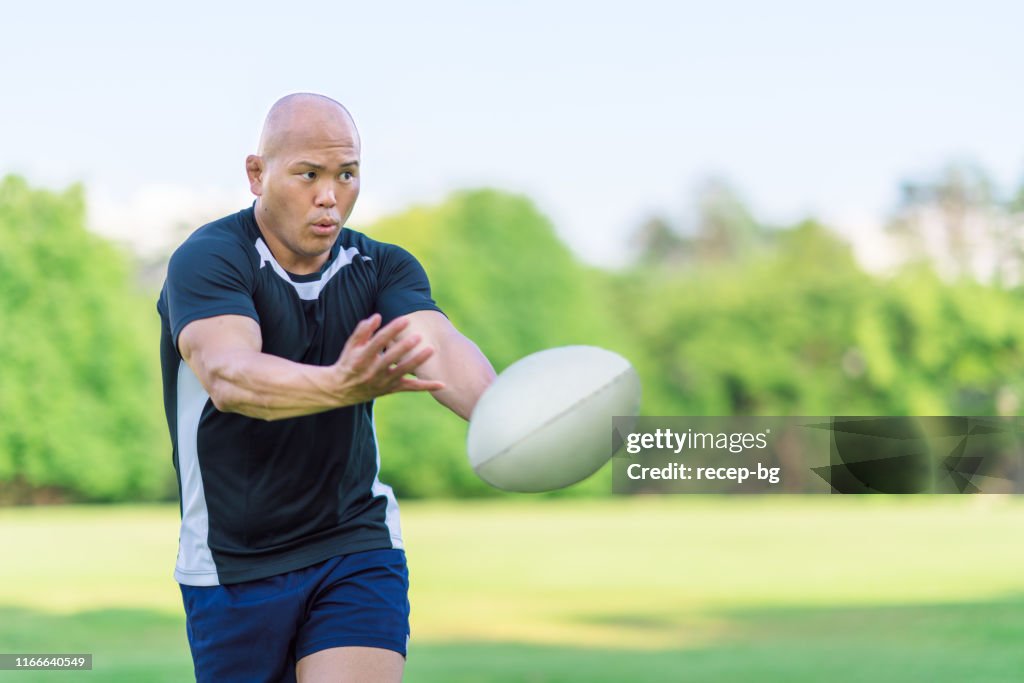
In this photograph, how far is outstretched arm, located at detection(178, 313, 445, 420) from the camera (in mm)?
3068

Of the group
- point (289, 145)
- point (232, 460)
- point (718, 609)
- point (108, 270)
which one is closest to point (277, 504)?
point (232, 460)

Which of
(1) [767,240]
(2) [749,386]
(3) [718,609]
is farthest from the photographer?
(1) [767,240]

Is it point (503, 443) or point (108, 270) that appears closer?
point (503, 443)

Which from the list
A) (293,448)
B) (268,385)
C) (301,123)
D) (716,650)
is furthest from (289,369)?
(716,650)

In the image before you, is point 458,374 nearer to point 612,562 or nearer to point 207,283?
point 207,283

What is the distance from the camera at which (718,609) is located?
2009cm

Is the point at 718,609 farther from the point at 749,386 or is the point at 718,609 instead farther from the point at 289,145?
the point at 749,386

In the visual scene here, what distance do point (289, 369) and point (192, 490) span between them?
2.92 ft

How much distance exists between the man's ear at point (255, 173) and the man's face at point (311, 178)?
0.06 metres

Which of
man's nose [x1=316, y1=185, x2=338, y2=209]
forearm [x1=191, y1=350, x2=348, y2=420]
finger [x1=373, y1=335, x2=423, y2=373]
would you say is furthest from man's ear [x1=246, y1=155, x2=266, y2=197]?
finger [x1=373, y1=335, x2=423, y2=373]

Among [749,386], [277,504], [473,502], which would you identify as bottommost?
[473,502]

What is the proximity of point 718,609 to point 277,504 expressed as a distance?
1715 cm

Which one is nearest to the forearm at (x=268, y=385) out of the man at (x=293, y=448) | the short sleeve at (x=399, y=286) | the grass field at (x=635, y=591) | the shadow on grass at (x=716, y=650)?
the man at (x=293, y=448)

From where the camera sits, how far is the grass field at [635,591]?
13188 mm
